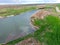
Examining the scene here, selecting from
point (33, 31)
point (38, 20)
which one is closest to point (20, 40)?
point (33, 31)

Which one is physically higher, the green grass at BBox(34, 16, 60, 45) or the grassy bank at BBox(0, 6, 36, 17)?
the grassy bank at BBox(0, 6, 36, 17)

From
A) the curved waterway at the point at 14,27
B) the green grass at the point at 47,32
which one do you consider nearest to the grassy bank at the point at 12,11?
the curved waterway at the point at 14,27

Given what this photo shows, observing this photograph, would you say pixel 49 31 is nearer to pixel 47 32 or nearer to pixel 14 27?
pixel 47 32

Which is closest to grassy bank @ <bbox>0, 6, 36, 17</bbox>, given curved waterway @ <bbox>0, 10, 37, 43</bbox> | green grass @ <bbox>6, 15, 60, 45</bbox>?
curved waterway @ <bbox>0, 10, 37, 43</bbox>

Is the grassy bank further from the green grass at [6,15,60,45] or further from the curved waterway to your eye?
the green grass at [6,15,60,45]

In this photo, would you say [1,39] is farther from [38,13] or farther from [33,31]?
[38,13]

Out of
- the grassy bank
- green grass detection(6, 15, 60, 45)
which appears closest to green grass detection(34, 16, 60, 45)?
green grass detection(6, 15, 60, 45)

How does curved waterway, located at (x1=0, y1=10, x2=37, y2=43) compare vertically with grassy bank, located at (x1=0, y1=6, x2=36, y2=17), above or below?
below

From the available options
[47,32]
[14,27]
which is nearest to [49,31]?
[47,32]

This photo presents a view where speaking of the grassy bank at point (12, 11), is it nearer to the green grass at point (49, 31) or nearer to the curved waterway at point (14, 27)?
the curved waterway at point (14, 27)
